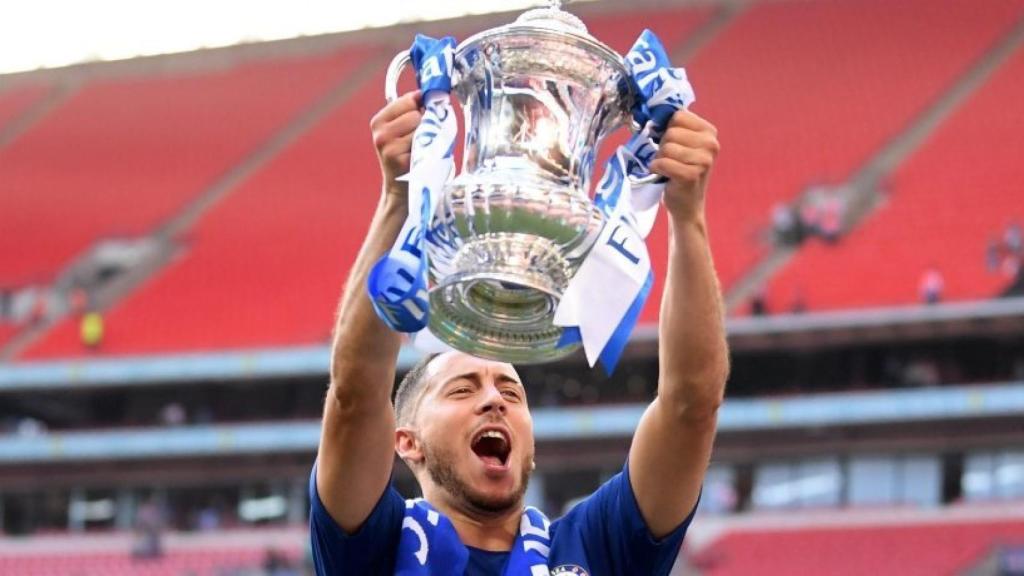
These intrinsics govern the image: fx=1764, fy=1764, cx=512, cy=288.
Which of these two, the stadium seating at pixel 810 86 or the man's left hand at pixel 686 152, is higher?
the stadium seating at pixel 810 86

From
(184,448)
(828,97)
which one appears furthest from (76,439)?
(828,97)

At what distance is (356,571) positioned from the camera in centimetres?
265

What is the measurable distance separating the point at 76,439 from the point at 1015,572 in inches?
423

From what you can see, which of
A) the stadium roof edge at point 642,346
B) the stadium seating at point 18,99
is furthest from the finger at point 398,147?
the stadium seating at point 18,99

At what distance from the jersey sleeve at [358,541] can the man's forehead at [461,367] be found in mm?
310

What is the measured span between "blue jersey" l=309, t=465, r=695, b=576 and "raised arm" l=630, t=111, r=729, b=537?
3 centimetres

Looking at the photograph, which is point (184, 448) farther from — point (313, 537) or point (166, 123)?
point (313, 537)

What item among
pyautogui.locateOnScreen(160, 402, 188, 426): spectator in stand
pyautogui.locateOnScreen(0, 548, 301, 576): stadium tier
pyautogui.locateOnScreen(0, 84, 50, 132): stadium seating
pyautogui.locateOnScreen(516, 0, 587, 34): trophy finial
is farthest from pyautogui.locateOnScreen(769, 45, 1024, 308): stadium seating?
pyautogui.locateOnScreen(516, 0, 587, 34): trophy finial

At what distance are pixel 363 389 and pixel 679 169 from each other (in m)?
0.57

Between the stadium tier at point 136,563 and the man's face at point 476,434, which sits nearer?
the man's face at point 476,434

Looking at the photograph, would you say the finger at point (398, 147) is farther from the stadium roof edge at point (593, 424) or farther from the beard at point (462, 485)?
the stadium roof edge at point (593, 424)

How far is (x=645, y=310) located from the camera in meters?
18.5

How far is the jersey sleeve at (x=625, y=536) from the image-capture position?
2725mm

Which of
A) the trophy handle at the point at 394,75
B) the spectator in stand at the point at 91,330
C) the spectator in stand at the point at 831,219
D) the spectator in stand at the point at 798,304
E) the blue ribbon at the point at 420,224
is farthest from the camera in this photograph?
the spectator in stand at the point at 91,330
